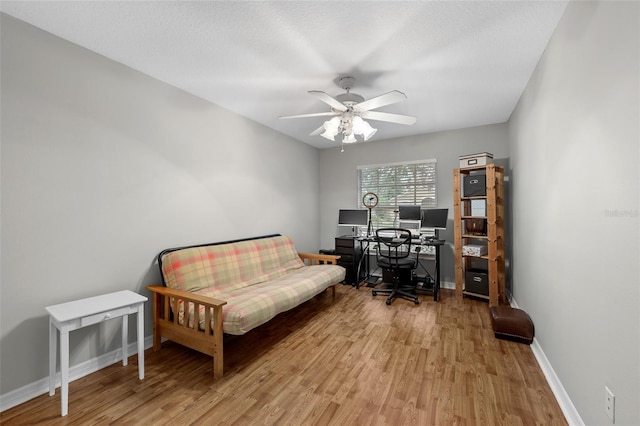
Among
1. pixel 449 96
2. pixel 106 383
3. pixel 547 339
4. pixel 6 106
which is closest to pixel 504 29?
pixel 449 96

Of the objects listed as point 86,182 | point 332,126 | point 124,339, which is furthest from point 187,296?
point 332,126

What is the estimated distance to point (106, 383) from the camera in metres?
2.01

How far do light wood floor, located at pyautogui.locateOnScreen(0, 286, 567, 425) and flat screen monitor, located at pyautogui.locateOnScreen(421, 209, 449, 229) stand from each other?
1.52 m

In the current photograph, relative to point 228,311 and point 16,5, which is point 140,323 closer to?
point 228,311

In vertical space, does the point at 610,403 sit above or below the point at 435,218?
below

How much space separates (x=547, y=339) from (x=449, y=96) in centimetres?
244

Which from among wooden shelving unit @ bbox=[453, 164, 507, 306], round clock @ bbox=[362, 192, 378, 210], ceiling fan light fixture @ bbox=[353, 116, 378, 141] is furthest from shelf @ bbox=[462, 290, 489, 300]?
ceiling fan light fixture @ bbox=[353, 116, 378, 141]

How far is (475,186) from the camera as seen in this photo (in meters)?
3.67

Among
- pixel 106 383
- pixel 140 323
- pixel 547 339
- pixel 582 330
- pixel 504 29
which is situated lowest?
pixel 106 383

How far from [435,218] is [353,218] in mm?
1338

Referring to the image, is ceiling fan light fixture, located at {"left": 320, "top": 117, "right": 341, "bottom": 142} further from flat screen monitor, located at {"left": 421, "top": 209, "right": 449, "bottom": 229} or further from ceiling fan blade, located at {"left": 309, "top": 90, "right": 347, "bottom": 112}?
flat screen monitor, located at {"left": 421, "top": 209, "right": 449, "bottom": 229}

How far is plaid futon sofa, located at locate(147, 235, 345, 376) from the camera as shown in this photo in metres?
2.17

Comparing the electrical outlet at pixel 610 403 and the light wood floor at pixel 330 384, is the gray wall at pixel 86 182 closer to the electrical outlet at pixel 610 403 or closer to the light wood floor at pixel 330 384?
the light wood floor at pixel 330 384

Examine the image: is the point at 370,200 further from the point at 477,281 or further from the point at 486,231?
the point at 477,281
